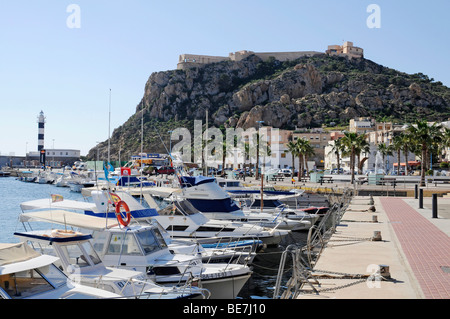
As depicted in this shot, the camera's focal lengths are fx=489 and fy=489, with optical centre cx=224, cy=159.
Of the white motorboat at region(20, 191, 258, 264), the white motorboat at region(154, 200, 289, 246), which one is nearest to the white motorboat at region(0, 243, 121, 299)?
the white motorboat at region(20, 191, 258, 264)

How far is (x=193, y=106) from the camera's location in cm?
18512

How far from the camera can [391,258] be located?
57.4ft

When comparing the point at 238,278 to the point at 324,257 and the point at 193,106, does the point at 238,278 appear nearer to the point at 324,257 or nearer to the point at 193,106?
the point at 324,257

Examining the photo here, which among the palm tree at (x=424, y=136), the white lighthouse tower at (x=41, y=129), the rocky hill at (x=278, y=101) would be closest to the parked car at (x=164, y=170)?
the rocky hill at (x=278, y=101)

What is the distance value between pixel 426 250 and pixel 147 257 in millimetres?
10738

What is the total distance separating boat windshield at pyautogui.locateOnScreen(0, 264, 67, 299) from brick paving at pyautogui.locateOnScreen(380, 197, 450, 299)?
892 centimetres

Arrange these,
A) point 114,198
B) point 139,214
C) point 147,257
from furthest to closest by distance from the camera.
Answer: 1. point 139,214
2. point 114,198
3. point 147,257

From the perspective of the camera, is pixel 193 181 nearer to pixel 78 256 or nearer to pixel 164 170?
pixel 78 256

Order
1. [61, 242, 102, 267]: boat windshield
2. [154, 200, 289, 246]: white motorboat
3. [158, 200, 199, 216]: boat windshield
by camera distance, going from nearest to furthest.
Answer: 1. [61, 242, 102, 267]: boat windshield
2. [154, 200, 289, 246]: white motorboat
3. [158, 200, 199, 216]: boat windshield

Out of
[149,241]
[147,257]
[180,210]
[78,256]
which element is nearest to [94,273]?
[78,256]

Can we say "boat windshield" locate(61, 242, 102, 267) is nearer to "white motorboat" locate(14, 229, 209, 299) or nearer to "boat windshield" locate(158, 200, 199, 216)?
"white motorboat" locate(14, 229, 209, 299)

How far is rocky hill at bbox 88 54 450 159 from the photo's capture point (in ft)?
548

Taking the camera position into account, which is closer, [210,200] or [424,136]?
[210,200]

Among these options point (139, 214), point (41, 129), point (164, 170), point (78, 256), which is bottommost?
point (164, 170)
